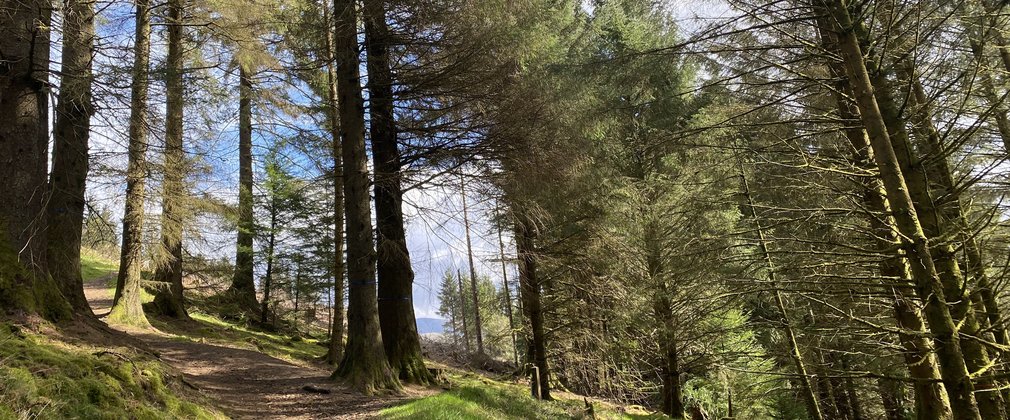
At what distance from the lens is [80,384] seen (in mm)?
3596

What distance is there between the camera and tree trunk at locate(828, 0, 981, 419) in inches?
96.5

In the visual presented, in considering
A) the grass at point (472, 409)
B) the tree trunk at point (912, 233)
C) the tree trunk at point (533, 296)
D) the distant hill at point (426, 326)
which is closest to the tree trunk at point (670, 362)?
the tree trunk at point (533, 296)

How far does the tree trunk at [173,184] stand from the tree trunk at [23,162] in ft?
3.67

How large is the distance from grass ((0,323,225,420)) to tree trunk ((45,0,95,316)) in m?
1.51

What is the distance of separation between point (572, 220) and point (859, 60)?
8.17 meters

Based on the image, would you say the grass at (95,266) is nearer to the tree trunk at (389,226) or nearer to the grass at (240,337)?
the grass at (240,337)

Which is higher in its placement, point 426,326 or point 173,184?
point 173,184

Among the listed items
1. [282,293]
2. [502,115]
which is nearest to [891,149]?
[502,115]

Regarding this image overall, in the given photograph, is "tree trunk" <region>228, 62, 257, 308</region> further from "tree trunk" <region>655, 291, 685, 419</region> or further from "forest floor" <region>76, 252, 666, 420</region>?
"tree trunk" <region>655, 291, 685, 419</region>

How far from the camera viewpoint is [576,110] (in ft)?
32.2

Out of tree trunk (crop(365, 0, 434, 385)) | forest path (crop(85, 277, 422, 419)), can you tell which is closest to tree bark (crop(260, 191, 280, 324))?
forest path (crop(85, 277, 422, 419))

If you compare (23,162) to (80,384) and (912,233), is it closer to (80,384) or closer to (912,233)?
Result: (80,384)

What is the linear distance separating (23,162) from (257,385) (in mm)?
4019

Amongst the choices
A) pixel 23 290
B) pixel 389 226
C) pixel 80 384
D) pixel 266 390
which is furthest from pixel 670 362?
pixel 23 290
